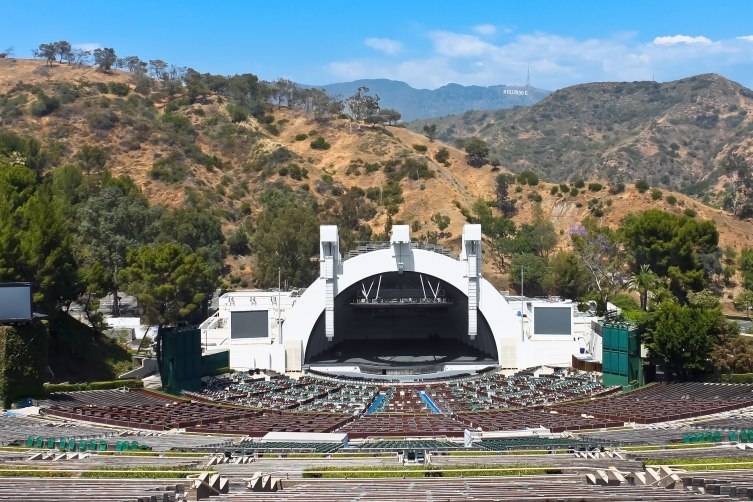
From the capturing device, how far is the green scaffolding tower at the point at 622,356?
48000 mm

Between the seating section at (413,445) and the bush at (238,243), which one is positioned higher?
the bush at (238,243)

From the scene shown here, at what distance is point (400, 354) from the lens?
60438 millimetres

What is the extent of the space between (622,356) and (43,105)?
324 ft

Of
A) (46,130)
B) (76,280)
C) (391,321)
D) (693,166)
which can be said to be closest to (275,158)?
(46,130)

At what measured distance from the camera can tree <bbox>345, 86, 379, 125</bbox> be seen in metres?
141

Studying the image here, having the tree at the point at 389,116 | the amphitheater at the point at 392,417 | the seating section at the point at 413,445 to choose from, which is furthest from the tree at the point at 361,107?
the seating section at the point at 413,445

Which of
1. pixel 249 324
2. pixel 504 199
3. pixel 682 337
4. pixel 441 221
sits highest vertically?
pixel 504 199

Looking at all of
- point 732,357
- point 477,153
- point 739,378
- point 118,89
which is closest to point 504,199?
point 477,153

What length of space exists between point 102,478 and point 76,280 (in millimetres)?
36126

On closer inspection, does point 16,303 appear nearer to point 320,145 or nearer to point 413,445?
point 413,445

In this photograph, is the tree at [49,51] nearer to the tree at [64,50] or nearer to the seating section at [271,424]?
the tree at [64,50]

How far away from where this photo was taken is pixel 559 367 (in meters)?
54.1

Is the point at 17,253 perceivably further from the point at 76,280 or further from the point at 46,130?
the point at 46,130

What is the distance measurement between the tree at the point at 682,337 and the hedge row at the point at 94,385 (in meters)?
30.7
